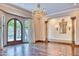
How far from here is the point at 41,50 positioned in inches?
101

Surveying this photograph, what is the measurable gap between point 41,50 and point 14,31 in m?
0.65

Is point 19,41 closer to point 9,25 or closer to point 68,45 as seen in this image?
point 9,25

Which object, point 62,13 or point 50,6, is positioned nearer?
point 50,6

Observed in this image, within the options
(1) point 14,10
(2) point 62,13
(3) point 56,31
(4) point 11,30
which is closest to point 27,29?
(4) point 11,30

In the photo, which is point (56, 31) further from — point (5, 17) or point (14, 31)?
point (5, 17)

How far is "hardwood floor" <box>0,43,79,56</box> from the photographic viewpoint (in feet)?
7.95

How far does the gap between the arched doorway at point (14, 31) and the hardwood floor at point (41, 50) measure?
4.3 inches

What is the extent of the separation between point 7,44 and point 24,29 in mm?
445

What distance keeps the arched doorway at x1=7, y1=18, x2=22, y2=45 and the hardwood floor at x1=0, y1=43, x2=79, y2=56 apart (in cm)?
11

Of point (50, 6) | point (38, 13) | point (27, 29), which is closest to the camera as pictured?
point (50, 6)

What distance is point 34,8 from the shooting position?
2545 mm

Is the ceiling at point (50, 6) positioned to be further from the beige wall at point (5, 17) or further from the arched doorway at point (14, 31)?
the arched doorway at point (14, 31)

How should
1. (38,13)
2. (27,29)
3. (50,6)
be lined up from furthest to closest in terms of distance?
(27,29), (38,13), (50,6)

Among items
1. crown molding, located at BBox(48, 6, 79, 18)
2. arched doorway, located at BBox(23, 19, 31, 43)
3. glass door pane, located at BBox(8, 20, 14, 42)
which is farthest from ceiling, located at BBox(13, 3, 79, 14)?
glass door pane, located at BBox(8, 20, 14, 42)
